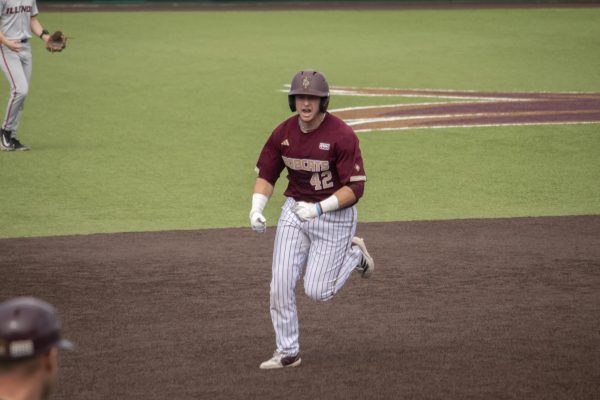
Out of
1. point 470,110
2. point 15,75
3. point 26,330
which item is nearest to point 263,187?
point 26,330

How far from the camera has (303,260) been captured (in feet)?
24.4

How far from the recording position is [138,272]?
9.64 m

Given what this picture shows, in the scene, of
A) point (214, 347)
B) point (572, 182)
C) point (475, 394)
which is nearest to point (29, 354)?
point (475, 394)

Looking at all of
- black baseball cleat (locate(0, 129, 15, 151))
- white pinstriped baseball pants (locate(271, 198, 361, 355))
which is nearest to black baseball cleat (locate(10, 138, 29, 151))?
black baseball cleat (locate(0, 129, 15, 151))

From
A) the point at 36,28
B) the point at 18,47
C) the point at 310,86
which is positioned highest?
the point at 36,28

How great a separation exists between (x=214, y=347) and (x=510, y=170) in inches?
283

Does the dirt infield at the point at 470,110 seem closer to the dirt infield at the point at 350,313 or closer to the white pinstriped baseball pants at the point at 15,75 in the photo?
the white pinstriped baseball pants at the point at 15,75

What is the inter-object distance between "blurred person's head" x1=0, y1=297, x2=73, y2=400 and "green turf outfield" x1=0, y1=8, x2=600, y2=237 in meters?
8.25

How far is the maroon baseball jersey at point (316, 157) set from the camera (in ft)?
23.9

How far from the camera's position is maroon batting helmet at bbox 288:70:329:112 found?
7.16 metres

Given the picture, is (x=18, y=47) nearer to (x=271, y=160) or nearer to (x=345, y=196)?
(x=271, y=160)

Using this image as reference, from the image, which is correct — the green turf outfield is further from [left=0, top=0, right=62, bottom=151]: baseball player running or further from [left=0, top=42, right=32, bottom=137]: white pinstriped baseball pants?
[left=0, top=0, right=62, bottom=151]: baseball player running

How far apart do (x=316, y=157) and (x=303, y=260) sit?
675 mm

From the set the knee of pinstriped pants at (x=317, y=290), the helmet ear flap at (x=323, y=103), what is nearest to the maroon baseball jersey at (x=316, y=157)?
the helmet ear flap at (x=323, y=103)
